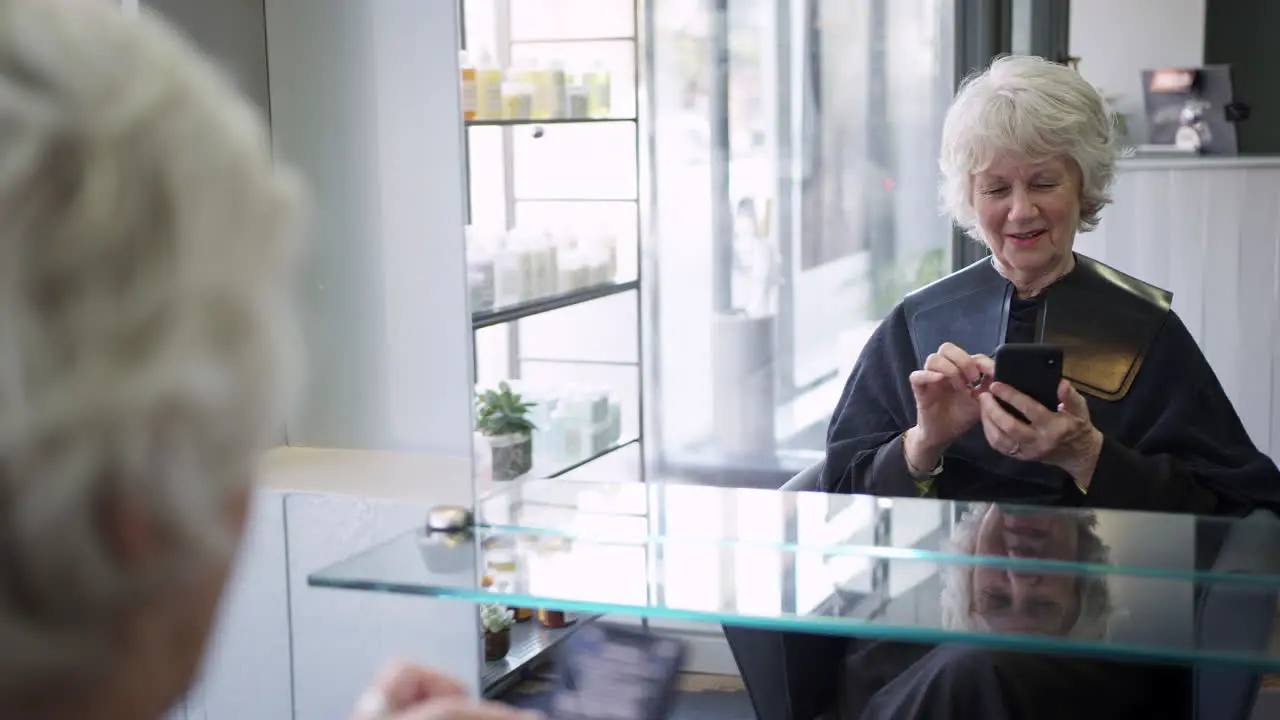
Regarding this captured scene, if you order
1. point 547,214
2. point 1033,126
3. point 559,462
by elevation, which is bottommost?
point 559,462

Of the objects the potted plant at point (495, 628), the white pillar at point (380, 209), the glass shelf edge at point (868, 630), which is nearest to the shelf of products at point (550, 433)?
the white pillar at point (380, 209)

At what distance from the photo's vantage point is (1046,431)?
1.81m

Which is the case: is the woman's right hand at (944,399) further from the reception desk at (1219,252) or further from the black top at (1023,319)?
the reception desk at (1219,252)

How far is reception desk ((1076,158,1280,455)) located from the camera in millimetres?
4461

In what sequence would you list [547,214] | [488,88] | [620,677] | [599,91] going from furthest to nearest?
[547,214] < [599,91] < [488,88] < [620,677]

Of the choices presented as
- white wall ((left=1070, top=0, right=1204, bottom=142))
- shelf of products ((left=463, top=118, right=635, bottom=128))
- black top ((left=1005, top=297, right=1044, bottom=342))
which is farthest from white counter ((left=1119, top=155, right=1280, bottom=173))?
black top ((left=1005, top=297, right=1044, bottom=342))

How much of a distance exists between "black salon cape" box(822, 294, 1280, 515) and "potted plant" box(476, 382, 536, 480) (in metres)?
1.03

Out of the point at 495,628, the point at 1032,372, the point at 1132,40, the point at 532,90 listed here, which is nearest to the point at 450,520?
the point at 1032,372

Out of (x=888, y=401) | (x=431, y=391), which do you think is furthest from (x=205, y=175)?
(x=431, y=391)

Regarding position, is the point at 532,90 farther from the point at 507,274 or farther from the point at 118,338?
the point at 118,338

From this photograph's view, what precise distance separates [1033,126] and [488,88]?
1422mm

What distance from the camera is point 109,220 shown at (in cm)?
45

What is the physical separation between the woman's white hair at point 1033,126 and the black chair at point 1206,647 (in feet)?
1.77

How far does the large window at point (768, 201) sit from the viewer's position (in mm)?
3578
